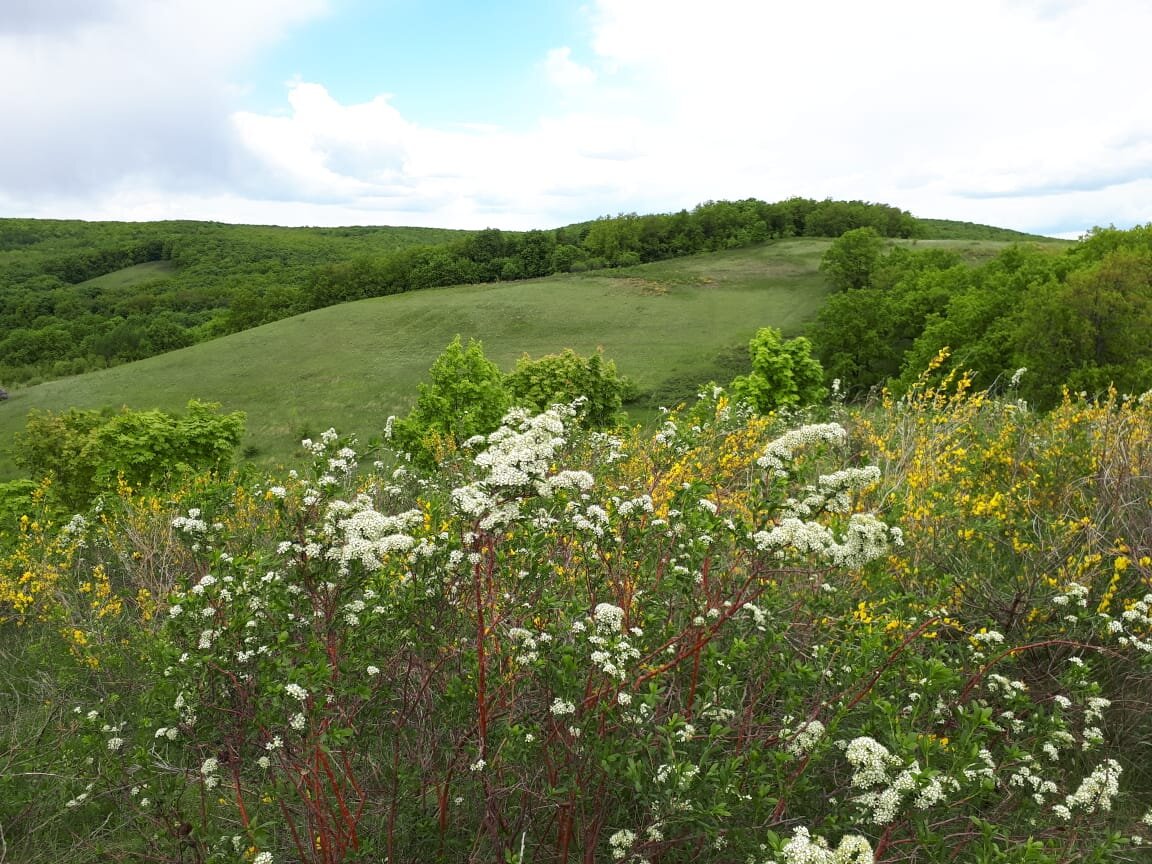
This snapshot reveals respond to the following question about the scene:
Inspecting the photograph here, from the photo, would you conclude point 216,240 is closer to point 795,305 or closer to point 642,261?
point 642,261

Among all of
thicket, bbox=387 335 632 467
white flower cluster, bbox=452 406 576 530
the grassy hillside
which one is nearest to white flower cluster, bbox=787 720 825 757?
white flower cluster, bbox=452 406 576 530

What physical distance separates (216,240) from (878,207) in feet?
525

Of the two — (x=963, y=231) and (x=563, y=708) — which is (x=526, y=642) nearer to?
(x=563, y=708)

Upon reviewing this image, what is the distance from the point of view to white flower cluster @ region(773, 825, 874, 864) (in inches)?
105

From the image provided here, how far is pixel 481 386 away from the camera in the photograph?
31.1 metres

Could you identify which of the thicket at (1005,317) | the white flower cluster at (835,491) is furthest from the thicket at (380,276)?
the white flower cluster at (835,491)

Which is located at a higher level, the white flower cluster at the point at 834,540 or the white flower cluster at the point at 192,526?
the white flower cluster at the point at 834,540

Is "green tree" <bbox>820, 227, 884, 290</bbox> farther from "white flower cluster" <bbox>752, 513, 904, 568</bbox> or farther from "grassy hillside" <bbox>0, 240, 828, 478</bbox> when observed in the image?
"white flower cluster" <bbox>752, 513, 904, 568</bbox>

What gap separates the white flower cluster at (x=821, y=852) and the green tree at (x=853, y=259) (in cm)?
7188

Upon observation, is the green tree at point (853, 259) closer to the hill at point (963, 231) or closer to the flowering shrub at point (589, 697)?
the hill at point (963, 231)

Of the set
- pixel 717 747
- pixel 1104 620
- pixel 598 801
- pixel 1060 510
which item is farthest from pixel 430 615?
pixel 1060 510

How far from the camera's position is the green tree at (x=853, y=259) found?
224 feet

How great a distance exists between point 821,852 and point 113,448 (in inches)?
999

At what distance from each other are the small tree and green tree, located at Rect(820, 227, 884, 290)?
3018 centimetres
